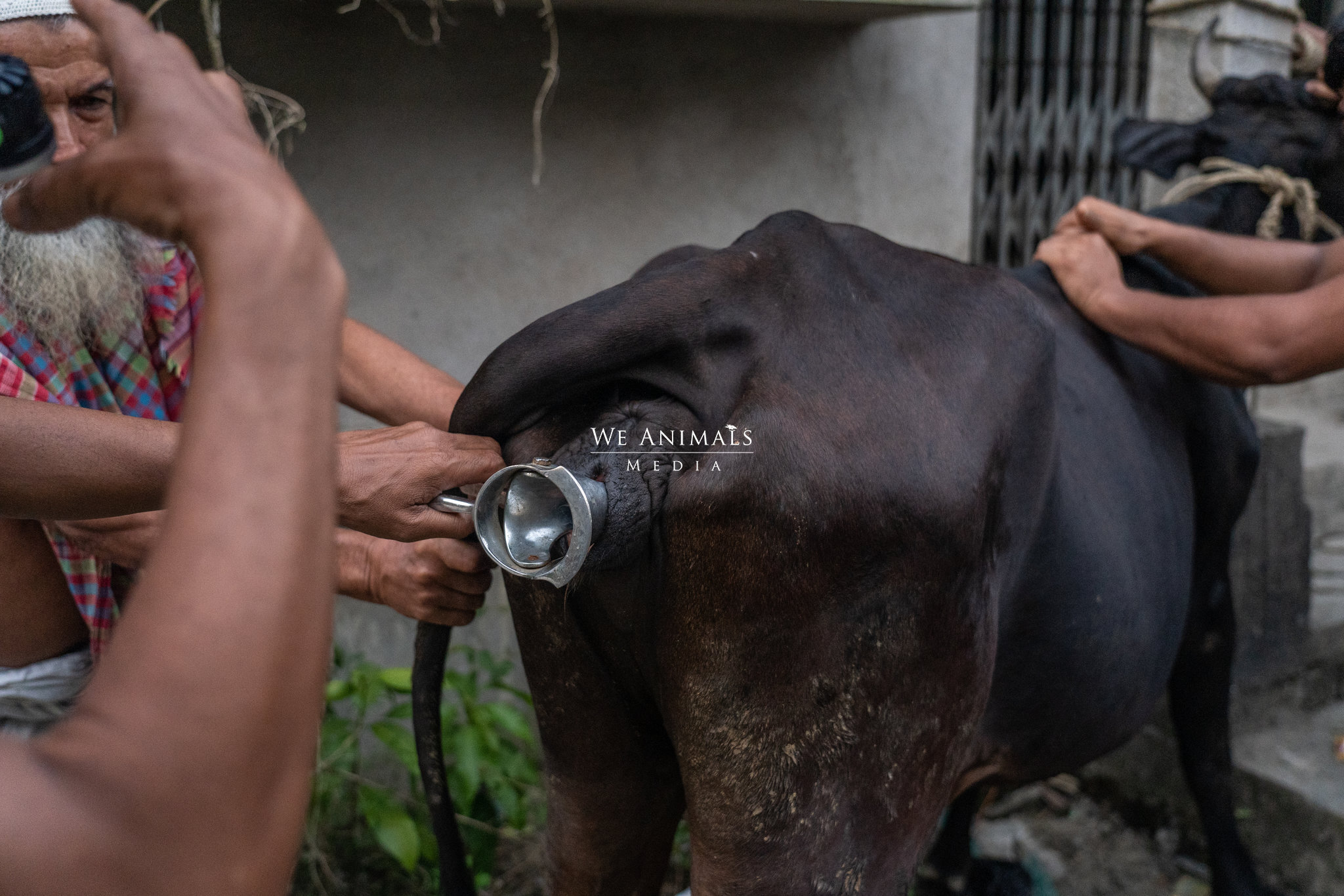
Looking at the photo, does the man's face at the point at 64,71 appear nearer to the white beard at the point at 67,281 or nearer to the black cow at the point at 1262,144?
the white beard at the point at 67,281

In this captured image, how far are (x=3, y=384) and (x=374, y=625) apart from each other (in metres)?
2.01

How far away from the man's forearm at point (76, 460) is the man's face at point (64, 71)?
21.8 inches

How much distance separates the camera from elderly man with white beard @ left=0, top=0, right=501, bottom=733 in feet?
5.88

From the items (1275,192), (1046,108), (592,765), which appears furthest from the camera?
(1046,108)

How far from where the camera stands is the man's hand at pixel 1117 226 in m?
2.48

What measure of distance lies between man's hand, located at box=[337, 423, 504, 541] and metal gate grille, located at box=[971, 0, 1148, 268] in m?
3.81

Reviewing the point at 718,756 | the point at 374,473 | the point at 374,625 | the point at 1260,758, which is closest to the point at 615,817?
the point at 718,756

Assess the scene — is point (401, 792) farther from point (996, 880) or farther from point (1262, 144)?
point (1262, 144)

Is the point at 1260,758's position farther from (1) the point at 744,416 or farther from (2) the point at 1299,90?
(1) the point at 744,416

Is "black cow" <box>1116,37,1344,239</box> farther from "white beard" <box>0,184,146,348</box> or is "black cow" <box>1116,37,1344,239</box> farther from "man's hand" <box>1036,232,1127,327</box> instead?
"white beard" <box>0,184,146,348</box>

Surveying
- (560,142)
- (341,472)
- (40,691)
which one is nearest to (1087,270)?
(341,472)

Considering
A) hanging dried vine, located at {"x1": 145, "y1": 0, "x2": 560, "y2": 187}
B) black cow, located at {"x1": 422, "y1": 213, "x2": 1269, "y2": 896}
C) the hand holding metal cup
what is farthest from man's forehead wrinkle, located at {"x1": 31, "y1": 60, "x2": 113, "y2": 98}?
the hand holding metal cup

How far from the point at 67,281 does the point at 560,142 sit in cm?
207

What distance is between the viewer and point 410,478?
1489 millimetres
